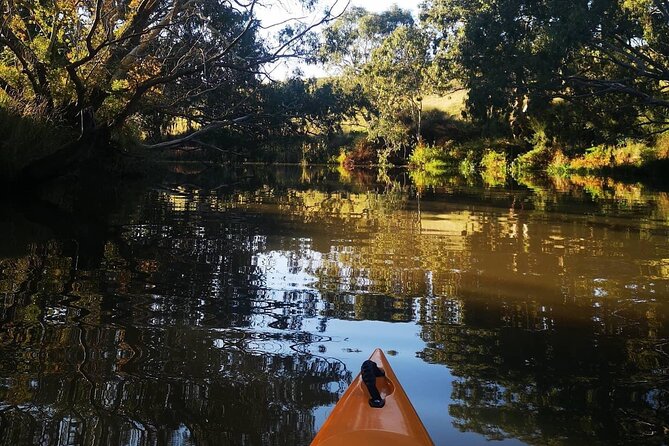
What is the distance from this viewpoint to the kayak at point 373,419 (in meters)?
1.92

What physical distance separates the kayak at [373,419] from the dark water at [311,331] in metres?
0.45

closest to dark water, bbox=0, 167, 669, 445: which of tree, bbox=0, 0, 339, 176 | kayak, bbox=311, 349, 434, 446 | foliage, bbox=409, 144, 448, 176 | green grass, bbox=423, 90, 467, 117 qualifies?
kayak, bbox=311, 349, 434, 446

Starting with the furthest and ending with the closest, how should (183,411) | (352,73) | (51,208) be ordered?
(352,73), (51,208), (183,411)

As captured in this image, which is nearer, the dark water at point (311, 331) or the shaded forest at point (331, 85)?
the dark water at point (311, 331)

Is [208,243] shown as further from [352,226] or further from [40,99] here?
[40,99]

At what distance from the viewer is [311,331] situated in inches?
156

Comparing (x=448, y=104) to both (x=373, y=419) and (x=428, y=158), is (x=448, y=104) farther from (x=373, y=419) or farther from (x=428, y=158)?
(x=373, y=419)

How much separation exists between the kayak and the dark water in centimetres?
45

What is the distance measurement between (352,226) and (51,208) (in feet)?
15.7

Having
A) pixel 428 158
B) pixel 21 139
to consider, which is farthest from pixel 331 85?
pixel 21 139

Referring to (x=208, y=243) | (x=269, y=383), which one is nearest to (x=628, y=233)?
(x=208, y=243)

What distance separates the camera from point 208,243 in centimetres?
743

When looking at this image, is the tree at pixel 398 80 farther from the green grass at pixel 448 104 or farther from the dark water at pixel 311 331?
the dark water at pixel 311 331

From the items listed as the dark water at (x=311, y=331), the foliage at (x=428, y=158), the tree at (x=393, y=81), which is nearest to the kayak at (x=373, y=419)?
the dark water at (x=311, y=331)
